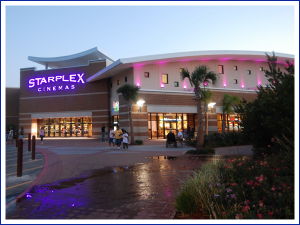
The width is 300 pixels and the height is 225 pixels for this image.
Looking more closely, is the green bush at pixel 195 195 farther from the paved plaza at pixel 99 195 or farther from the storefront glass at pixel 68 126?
the storefront glass at pixel 68 126

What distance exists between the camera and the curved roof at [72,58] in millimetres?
35594

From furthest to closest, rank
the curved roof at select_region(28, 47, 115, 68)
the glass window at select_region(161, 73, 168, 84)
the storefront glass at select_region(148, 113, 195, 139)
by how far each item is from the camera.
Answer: the curved roof at select_region(28, 47, 115, 68), the glass window at select_region(161, 73, 168, 84), the storefront glass at select_region(148, 113, 195, 139)

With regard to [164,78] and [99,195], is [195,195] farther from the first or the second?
[164,78]

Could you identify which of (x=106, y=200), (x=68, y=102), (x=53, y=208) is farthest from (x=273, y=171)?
(x=68, y=102)

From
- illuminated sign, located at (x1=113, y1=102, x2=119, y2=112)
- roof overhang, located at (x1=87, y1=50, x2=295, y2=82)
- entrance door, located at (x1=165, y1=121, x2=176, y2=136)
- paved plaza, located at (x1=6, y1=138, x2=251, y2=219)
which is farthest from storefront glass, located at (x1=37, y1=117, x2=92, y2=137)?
paved plaza, located at (x1=6, y1=138, x2=251, y2=219)

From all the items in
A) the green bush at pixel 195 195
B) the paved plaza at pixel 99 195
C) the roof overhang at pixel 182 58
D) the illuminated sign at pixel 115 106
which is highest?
the roof overhang at pixel 182 58

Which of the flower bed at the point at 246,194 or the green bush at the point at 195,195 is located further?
the green bush at the point at 195,195

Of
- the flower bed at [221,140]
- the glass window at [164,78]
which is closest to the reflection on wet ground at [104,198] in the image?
the flower bed at [221,140]

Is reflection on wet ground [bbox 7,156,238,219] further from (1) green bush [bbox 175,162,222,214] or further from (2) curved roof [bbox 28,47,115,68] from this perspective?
(2) curved roof [bbox 28,47,115,68]

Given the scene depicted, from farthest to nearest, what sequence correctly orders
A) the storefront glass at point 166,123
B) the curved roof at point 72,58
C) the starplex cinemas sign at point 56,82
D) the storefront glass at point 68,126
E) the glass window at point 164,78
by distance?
the curved roof at point 72,58 → the storefront glass at point 68,126 → the starplex cinemas sign at point 56,82 → the glass window at point 164,78 → the storefront glass at point 166,123

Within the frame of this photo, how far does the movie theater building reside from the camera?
26828mm

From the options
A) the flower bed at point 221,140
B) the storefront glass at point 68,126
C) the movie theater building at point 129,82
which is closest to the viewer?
the flower bed at point 221,140

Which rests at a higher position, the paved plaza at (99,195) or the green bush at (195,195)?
the green bush at (195,195)

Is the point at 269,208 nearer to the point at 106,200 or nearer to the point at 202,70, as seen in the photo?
the point at 106,200
